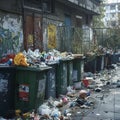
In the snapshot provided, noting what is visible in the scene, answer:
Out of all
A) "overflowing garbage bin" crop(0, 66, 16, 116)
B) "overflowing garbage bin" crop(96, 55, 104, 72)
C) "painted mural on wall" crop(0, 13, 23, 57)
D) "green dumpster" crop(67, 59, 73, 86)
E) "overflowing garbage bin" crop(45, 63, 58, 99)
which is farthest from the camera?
"overflowing garbage bin" crop(96, 55, 104, 72)

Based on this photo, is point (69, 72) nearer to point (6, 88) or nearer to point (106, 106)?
point (106, 106)

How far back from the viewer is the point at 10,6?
10.7 meters

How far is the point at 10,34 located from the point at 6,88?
142 inches

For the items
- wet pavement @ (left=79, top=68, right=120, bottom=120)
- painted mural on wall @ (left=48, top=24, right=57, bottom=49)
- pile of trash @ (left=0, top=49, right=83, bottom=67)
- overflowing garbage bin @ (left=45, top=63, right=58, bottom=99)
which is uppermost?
painted mural on wall @ (left=48, top=24, right=57, bottom=49)

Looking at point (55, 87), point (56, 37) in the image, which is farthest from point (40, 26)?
point (55, 87)

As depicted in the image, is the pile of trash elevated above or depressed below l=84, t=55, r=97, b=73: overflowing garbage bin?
above

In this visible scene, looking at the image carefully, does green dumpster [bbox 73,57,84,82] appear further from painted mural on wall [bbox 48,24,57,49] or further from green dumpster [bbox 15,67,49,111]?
green dumpster [bbox 15,67,49,111]

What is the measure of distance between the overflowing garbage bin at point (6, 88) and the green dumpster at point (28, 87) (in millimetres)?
119

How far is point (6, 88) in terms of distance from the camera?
7.46 m

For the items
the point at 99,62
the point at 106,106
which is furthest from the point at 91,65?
the point at 106,106

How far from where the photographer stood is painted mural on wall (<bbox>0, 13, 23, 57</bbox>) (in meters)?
10.2

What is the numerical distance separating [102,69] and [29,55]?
9232 millimetres

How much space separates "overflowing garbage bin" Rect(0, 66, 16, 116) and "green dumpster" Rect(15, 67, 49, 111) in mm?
119

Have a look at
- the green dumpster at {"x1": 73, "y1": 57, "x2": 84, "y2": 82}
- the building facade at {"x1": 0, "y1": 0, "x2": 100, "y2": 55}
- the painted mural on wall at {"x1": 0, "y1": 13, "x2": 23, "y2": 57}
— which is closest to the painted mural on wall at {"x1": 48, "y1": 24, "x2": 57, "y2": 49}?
→ the building facade at {"x1": 0, "y1": 0, "x2": 100, "y2": 55}
